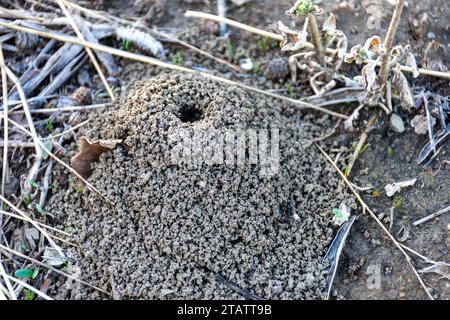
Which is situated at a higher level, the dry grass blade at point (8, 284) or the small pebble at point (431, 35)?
the small pebble at point (431, 35)

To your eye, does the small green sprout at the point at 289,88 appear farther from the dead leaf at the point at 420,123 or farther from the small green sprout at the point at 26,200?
the small green sprout at the point at 26,200

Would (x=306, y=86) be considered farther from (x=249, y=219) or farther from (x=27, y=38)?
(x=27, y=38)

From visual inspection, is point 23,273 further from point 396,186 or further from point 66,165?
point 396,186

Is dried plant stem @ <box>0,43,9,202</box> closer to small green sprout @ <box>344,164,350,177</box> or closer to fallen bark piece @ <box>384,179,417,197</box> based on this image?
small green sprout @ <box>344,164,350,177</box>

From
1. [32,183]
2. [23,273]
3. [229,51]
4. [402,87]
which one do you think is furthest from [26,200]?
[402,87]

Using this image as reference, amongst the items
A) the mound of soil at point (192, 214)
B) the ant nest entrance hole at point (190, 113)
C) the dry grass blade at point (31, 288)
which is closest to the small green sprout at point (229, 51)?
the mound of soil at point (192, 214)

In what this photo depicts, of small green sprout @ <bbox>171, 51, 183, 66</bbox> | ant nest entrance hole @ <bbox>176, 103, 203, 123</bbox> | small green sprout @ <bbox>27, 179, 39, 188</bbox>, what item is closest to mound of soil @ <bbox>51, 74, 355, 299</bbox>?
ant nest entrance hole @ <bbox>176, 103, 203, 123</bbox>

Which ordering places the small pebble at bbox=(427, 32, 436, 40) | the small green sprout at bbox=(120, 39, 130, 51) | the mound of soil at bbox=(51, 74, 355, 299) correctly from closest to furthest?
the mound of soil at bbox=(51, 74, 355, 299) < the small pebble at bbox=(427, 32, 436, 40) < the small green sprout at bbox=(120, 39, 130, 51)
